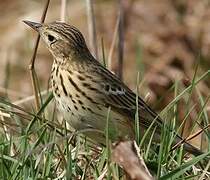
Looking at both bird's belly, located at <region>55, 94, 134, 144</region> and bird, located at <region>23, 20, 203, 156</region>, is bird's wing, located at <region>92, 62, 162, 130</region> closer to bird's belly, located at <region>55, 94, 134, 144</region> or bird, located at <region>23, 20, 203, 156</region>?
bird, located at <region>23, 20, 203, 156</region>

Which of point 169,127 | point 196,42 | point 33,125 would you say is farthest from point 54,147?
point 196,42

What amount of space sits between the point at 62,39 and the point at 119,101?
53cm

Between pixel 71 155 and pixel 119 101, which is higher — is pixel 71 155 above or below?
below

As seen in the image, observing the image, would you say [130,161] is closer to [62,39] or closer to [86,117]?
[86,117]

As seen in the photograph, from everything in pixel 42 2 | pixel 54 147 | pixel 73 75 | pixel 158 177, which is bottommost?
pixel 158 177

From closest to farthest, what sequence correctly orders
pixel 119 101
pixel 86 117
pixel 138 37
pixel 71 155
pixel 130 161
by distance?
pixel 130 161, pixel 71 155, pixel 86 117, pixel 119 101, pixel 138 37

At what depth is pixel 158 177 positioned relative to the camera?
4.51 m

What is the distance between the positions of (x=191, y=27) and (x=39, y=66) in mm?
1860

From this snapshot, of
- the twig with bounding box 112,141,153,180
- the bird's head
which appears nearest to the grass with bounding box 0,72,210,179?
the twig with bounding box 112,141,153,180

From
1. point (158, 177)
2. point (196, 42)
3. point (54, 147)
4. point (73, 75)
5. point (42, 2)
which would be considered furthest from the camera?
point (42, 2)

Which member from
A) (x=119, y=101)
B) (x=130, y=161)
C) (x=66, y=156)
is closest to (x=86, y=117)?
(x=119, y=101)

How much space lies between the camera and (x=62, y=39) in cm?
582

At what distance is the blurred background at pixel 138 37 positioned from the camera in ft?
34.0

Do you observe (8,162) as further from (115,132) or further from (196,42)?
(196,42)
